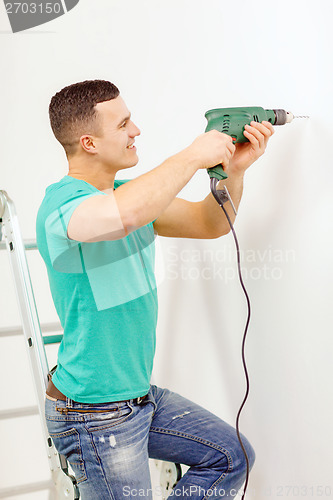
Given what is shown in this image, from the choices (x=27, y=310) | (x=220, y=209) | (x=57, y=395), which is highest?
(x=220, y=209)

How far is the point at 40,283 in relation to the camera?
224 centimetres

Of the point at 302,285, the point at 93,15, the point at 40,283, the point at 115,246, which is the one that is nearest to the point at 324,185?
the point at 302,285

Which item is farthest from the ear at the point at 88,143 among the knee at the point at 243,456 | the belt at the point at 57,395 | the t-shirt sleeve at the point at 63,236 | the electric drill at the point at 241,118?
the knee at the point at 243,456

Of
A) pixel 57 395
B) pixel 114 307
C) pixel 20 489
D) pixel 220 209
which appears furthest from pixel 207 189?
pixel 20 489

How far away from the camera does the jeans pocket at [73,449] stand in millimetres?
1256

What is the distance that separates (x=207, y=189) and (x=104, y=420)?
731mm

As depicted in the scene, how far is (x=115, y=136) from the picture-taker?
1.36m

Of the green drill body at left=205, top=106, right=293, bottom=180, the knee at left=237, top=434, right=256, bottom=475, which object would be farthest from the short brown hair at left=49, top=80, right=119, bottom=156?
the knee at left=237, top=434, right=256, bottom=475

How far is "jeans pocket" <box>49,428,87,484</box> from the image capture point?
1256 millimetres

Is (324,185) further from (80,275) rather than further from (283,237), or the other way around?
(80,275)

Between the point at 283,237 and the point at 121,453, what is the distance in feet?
2.06

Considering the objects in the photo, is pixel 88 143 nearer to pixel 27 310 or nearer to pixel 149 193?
pixel 149 193

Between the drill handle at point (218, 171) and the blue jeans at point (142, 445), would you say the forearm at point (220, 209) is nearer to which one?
the drill handle at point (218, 171)

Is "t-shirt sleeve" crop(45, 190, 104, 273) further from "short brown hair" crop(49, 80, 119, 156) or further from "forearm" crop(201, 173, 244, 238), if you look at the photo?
"forearm" crop(201, 173, 244, 238)
